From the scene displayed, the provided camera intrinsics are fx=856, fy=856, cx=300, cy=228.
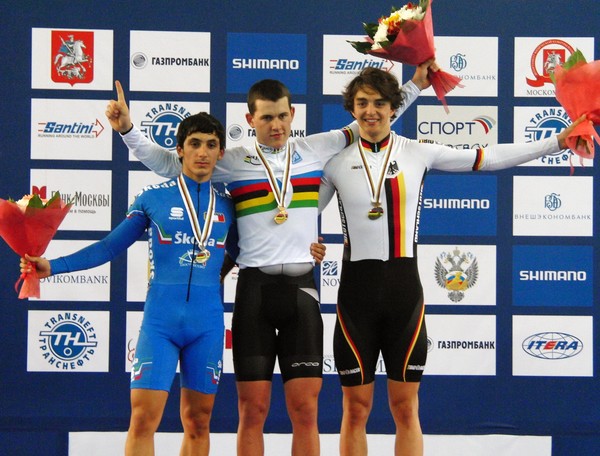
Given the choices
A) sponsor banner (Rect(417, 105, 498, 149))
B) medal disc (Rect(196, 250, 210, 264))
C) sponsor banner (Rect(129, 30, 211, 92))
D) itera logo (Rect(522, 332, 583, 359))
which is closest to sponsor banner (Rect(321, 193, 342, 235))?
sponsor banner (Rect(417, 105, 498, 149))

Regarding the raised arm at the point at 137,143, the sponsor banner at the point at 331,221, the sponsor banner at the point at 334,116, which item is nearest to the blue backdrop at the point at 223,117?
the sponsor banner at the point at 334,116

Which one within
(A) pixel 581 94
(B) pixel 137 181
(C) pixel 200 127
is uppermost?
(A) pixel 581 94

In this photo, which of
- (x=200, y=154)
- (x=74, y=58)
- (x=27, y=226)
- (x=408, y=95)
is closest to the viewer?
(x=27, y=226)

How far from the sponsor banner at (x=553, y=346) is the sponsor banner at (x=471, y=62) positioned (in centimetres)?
127

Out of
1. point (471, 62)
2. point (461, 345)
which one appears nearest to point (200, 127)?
point (471, 62)

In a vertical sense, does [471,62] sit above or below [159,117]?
above

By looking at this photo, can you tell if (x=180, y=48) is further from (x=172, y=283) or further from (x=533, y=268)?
(x=533, y=268)

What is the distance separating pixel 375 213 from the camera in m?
3.40

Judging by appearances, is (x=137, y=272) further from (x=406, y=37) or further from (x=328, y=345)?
(x=406, y=37)

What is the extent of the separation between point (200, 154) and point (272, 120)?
1.03 ft

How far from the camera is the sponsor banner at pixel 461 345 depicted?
470 cm

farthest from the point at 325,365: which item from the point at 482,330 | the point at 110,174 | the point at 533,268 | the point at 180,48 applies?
the point at 180,48

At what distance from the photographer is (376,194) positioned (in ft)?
11.2

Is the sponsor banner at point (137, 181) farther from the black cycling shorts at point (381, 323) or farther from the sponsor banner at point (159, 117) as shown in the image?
the black cycling shorts at point (381, 323)
